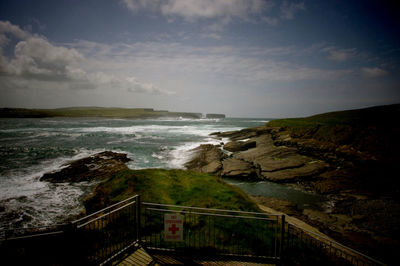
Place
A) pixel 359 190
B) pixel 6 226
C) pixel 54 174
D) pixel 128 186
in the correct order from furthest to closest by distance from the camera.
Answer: pixel 54 174 → pixel 359 190 → pixel 6 226 → pixel 128 186

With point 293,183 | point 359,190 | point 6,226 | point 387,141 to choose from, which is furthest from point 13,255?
point 387,141

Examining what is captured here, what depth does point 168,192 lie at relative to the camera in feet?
30.8

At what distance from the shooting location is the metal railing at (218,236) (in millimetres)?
6266

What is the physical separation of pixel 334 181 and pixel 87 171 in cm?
2518

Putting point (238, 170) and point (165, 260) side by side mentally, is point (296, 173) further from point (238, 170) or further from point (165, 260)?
point (165, 260)

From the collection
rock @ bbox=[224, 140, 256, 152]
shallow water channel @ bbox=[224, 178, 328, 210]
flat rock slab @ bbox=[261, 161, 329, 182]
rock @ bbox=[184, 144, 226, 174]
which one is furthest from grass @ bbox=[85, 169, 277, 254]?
rock @ bbox=[224, 140, 256, 152]

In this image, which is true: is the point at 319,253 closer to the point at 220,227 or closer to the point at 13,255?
the point at 220,227

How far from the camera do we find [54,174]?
731 inches

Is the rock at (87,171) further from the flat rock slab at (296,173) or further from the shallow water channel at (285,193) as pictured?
the flat rock slab at (296,173)

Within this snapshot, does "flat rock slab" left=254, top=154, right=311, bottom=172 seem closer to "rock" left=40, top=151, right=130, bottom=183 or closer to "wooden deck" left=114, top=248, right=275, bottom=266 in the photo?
"rock" left=40, top=151, right=130, bottom=183

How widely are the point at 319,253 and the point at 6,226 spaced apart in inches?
629

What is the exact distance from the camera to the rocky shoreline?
10693 millimetres

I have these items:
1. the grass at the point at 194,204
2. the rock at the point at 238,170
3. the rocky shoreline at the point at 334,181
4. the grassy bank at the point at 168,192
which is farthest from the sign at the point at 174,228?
the rock at the point at 238,170

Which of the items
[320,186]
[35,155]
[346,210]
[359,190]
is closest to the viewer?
[346,210]
